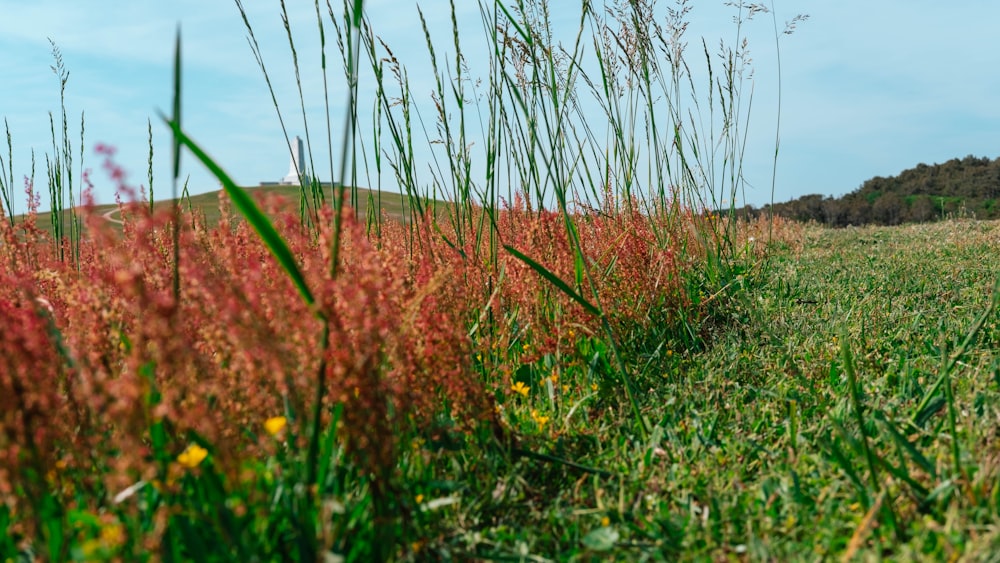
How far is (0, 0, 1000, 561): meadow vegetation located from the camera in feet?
3.61

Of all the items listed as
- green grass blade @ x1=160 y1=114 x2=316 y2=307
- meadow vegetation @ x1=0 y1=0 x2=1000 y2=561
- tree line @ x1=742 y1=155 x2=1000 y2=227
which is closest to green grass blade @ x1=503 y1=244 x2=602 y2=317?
meadow vegetation @ x1=0 y1=0 x2=1000 y2=561

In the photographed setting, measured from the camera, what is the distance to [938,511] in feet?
4.42

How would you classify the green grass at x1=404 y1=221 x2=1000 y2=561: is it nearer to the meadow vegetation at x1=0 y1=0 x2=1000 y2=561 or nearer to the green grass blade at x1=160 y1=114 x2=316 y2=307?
the meadow vegetation at x1=0 y1=0 x2=1000 y2=561

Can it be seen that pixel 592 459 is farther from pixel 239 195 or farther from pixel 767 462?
pixel 239 195

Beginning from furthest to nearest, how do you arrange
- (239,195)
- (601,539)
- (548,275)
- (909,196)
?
(909,196), (548,275), (601,539), (239,195)

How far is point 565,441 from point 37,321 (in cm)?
114

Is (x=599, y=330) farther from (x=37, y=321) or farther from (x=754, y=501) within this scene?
(x=37, y=321)

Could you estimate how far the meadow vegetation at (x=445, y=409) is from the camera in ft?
3.61

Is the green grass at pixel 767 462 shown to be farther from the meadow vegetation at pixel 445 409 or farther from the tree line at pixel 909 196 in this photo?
the tree line at pixel 909 196

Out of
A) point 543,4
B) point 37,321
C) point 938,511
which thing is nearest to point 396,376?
point 37,321

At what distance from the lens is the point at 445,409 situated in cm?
186

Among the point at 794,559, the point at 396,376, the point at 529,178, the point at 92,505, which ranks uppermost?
the point at 529,178

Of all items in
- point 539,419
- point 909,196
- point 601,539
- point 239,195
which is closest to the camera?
point 239,195

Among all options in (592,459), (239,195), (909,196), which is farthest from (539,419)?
(909,196)
